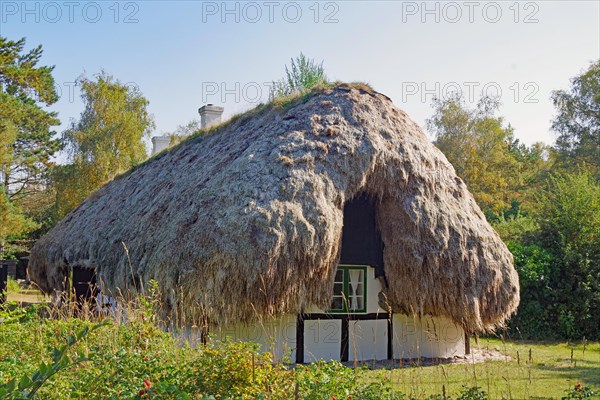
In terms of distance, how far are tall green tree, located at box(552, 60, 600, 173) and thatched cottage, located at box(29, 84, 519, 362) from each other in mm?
21740

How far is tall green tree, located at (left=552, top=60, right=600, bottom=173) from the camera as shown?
97.2ft

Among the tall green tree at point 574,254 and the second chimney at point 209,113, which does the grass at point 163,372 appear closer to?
the second chimney at point 209,113

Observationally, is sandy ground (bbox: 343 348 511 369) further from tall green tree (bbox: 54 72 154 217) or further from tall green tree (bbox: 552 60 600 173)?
tall green tree (bbox: 552 60 600 173)

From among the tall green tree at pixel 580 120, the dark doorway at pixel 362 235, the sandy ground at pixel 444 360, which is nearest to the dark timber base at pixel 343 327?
the sandy ground at pixel 444 360

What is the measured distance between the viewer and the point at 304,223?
28.7 ft

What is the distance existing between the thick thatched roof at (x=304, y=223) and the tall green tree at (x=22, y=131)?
13.2m

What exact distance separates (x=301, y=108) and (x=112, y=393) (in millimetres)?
7884

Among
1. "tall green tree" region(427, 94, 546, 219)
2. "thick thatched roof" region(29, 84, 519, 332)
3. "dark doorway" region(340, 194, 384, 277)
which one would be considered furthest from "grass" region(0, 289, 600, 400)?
"tall green tree" region(427, 94, 546, 219)

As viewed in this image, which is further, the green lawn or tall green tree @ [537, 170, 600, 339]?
tall green tree @ [537, 170, 600, 339]

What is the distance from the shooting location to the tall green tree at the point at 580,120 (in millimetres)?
29619

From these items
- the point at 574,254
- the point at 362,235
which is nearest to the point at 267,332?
the point at 362,235

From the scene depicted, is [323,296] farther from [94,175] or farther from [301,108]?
[94,175]

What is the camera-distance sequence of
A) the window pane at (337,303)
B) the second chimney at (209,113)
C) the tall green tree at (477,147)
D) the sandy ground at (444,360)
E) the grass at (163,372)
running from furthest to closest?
the tall green tree at (477,147)
the second chimney at (209,113)
the window pane at (337,303)
the sandy ground at (444,360)
the grass at (163,372)

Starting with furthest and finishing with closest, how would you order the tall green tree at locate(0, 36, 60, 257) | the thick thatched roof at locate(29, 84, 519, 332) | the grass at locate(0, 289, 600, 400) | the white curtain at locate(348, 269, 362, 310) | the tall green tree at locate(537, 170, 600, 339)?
the tall green tree at locate(0, 36, 60, 257) → the tall green tree at locate(537, 170, 600, 339) → the white curtain at locate(348, 269, 362, 310) → the thick thatched roof at locate(29, 84, 519, 332) → the grass at locate(0, 289, 600, 400)
